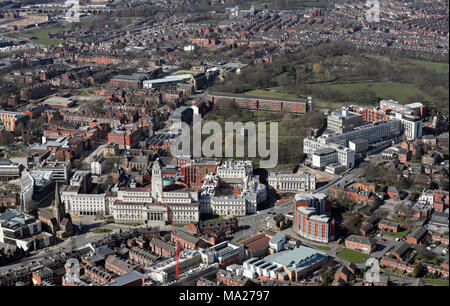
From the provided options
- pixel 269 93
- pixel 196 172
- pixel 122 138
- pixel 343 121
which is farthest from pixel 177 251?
pixel 269 93

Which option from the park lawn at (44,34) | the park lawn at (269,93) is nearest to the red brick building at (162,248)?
the park lawn at (269,93)

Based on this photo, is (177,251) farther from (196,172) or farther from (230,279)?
(196,172)

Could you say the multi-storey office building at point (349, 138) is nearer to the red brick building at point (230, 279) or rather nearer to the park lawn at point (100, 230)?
the park lawn at point (100, 230)

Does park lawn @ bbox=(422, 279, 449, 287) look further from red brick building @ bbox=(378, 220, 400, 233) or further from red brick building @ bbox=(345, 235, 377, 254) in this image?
red brick building @ bbox=(378, 220, 400, 233)

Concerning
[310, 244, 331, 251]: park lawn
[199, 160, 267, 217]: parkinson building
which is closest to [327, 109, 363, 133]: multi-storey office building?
[199, 160, 267, 217]: parkinson building

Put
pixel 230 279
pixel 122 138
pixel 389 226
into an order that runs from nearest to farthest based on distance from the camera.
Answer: pixel 230 279 → pixel 389 226 → pixel 122 138
